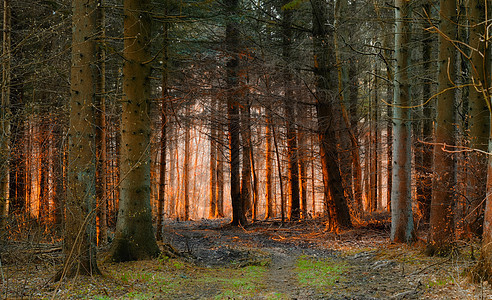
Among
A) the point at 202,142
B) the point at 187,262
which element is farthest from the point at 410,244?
the point at 202,142

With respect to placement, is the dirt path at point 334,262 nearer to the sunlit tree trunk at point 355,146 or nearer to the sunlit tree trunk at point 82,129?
the sunlit tree trunk at point 355,146

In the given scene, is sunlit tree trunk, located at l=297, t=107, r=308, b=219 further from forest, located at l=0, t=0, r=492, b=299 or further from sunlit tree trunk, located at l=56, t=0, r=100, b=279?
sunlit tree trunk, located at l=56, t=0, r=100, b=279

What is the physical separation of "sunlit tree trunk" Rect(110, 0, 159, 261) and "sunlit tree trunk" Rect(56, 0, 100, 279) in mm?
1707

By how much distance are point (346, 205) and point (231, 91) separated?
6.02m

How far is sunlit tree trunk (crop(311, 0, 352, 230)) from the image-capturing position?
12734mm

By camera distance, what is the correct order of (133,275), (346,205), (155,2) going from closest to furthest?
(133,275) → (155,2) → (346,205)

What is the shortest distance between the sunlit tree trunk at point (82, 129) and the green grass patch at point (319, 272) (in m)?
3.72

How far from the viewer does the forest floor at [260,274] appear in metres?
5.40

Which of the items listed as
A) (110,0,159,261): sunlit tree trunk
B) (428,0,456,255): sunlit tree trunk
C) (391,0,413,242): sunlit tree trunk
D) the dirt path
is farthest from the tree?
(110,0,159,261): sunlit tree trunk

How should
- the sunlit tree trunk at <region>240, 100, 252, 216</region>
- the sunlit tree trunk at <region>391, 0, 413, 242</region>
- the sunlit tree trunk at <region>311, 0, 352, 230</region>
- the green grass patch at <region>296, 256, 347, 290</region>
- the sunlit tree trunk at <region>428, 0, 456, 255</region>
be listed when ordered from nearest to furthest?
the green grass patch at <region>296, 256, 347, 290</region> < the sunlit tree trunk at <region>428, 0, 456, 255</region> < the sunlit tree trunk at <region>391, 0, 413, 242</region> < the sunlit tree trunk at <region>311, 0, 352, 230</region> < the sunlit tree trunk at <region>240, 100, 252, 216</region>

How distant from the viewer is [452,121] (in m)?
7.05

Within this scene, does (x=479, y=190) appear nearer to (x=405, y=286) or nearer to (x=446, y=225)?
(x=446, y=225)

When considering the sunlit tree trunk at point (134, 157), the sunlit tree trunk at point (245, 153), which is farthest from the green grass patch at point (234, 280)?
the sunlit tree trunk at point (245, 153)

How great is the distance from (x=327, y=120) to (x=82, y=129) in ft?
28.5
